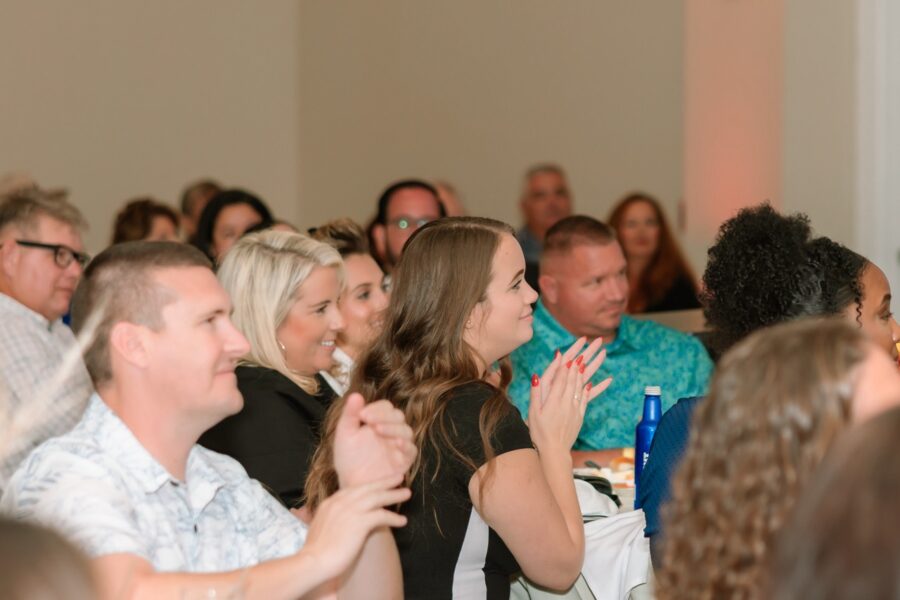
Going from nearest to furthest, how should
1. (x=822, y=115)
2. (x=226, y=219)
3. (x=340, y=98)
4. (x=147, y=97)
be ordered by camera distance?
1. (x=822, y=115)
2. (x=226, y=219)
3. (x=147, y=97)
4. (x=340, y=98)

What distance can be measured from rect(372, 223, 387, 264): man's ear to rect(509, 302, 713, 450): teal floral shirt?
1.07 meters

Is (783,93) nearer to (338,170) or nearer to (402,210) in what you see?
(402,210)

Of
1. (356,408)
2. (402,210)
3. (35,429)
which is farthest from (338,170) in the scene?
(356,408)

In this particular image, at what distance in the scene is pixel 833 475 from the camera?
3.38ft

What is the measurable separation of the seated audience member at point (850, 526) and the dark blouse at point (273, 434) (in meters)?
1.91

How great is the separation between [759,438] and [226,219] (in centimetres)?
441

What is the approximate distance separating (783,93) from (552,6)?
2126mm

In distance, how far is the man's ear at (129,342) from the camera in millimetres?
1892

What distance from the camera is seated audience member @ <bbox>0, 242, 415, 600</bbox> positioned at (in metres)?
1.71

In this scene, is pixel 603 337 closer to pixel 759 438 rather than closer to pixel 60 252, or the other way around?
pixel 60 252

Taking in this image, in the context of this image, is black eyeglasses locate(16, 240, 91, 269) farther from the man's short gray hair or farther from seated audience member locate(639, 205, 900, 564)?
seated audience member locate(639, 205, 900, 564)

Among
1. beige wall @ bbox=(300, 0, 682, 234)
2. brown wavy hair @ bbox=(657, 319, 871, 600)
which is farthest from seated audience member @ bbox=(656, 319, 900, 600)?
beige wall @ bbox=(300, 0, 682, 234)

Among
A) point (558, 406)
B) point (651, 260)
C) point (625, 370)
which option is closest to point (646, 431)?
point (558, 406)

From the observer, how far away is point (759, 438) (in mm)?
1298
